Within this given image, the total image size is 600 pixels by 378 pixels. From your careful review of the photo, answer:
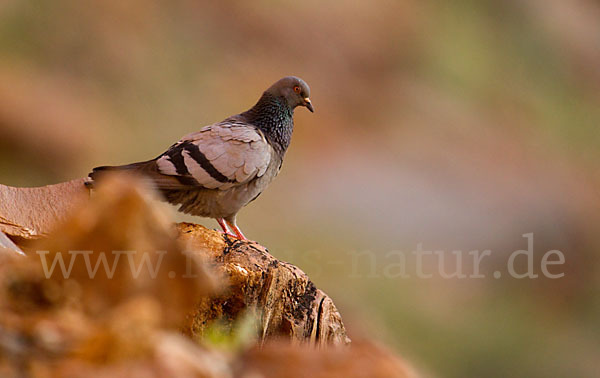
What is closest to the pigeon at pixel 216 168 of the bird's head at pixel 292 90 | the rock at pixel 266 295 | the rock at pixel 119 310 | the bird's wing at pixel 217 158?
the bird's wing at pixel 217 158

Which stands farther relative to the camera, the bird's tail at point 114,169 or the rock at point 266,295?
the bird's tail at point 114,169

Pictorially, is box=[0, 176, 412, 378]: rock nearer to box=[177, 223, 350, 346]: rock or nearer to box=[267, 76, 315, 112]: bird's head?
box=[177, 223, 350, 346]: rock

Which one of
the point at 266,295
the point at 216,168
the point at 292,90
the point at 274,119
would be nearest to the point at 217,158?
the point at 216,168

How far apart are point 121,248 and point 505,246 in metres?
15.3

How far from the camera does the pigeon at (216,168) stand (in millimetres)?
4664

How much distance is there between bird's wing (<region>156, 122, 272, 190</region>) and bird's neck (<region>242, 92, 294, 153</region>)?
10.7 inches

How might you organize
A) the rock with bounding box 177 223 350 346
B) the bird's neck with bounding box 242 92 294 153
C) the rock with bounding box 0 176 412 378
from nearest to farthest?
the rock with bounding box 0 176 412 378, the rock with bounding box 177 223 350 346, the bird's neck with bounding box 242 92 294 153

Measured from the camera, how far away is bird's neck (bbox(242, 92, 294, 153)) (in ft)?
17.2

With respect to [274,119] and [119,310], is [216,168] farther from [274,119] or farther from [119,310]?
[119,310]

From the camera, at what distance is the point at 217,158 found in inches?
186

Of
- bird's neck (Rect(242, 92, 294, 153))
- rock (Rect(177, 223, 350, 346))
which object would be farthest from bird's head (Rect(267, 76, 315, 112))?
A: rock (Rect(177, 223, 350, 346))

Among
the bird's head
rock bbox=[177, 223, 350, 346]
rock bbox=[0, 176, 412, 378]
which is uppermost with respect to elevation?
the bird's head

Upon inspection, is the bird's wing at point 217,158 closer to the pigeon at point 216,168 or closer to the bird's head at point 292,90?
the pigeon at point 216,168

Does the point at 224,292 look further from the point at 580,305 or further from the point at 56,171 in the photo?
the point at 580,305
